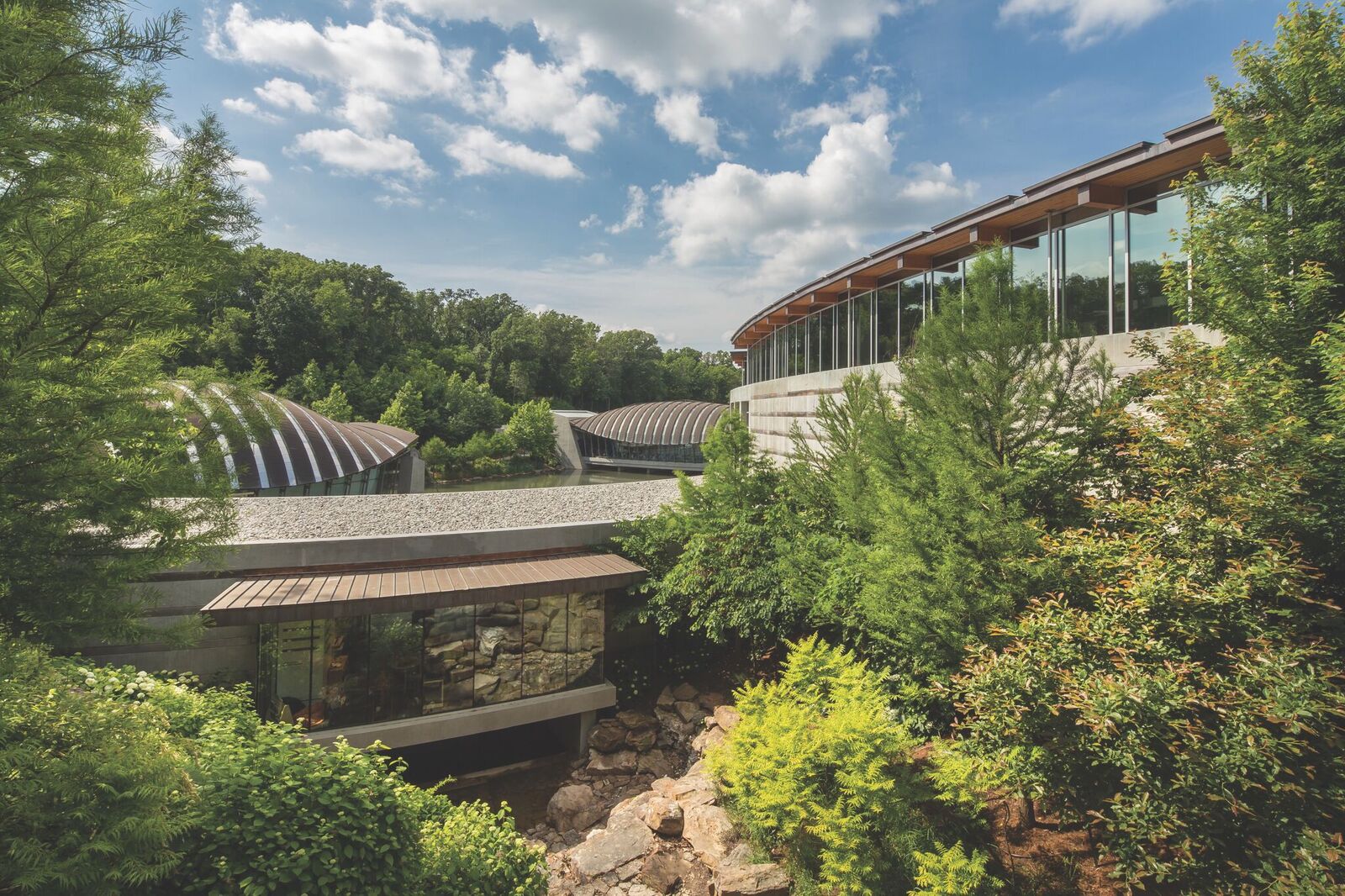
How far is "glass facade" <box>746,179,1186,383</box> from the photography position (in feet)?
30.7

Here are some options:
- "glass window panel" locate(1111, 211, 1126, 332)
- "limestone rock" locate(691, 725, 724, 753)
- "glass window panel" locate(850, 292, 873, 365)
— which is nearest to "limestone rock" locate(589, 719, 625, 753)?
"limestone rock" locate(691, 725, 724, 753)

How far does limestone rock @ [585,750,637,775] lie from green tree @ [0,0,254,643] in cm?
773

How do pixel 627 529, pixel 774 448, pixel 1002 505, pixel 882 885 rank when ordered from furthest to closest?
pixel 774 448
pixel 627 529
pixel 1002 505
pixel 882 885

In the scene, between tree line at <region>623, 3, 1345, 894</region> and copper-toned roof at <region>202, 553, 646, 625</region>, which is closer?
tree line at <region>623, 3, 1345, 894</region>

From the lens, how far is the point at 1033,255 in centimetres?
1170

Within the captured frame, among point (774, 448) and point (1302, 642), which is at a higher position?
point (774, 448)

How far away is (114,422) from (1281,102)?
9538mm

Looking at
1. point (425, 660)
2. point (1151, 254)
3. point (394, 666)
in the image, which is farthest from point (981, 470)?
point (394, 666)

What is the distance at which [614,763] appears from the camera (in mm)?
11617

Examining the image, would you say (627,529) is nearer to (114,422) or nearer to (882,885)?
(882,885)

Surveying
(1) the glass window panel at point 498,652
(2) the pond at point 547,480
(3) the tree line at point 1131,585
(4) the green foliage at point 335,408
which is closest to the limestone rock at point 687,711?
(1) the glass window panel at point 498,652

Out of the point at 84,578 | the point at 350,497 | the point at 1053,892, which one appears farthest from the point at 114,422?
the point at 350,497

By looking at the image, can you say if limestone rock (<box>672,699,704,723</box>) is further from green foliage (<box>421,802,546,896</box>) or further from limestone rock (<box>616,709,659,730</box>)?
green foliage (<box>421,802,546,896</box>)

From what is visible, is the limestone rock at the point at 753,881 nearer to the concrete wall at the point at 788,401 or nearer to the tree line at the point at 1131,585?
the tree line at the point at 1131,585
